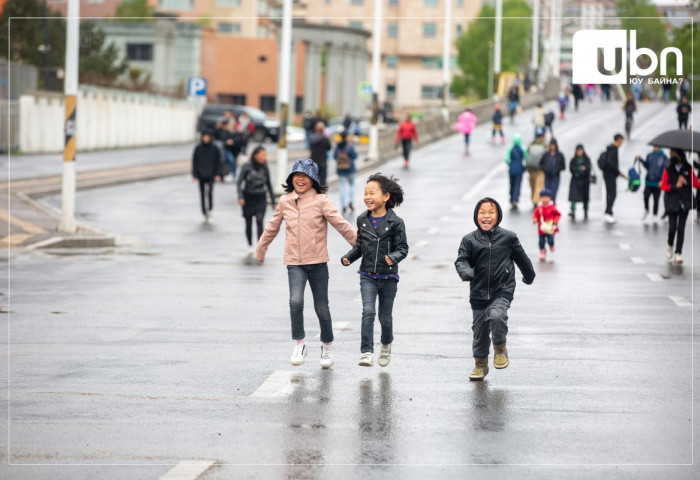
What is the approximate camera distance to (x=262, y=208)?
69.2 feet

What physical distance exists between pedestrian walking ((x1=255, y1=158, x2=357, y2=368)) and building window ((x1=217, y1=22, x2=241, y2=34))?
111 metres

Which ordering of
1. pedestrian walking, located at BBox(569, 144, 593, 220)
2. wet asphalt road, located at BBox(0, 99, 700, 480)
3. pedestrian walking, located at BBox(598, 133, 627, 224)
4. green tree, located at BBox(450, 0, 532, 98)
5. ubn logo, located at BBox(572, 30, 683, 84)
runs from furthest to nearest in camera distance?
green tree, located at BBox(450, 0, 532, 98) < pedestrian walking, located at BBox(598, 133, 627, 224) < pedestrian walking, located at BBox(569, 144, 593, 220) < ubn logo, located at BBox(572, 30, 683, 84) < wet asphalt road, located at BBox(0, 99, 700, 480)

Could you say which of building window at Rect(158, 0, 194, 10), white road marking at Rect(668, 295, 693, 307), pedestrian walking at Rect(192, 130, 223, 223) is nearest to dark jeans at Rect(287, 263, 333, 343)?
white road marking at Rect(668, 295, 693, 307)

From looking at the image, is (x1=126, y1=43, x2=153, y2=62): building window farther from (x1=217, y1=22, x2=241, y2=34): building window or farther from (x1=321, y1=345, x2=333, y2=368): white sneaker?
(x1=321, y1=345, x2=333, y2=368): white sneaker

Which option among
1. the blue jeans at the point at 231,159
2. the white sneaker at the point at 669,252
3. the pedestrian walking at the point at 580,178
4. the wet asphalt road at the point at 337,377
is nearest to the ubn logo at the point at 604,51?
the wet asphalt road at the point at 337,377

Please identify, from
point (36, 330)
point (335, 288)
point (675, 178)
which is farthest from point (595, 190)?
point (36, 330)

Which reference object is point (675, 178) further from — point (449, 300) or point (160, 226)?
point (160, 226)

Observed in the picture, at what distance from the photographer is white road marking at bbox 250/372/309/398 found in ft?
30.9

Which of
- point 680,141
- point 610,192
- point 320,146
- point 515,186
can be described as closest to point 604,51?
point 680,141

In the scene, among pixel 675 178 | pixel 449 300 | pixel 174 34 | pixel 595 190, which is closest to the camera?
pixel 449 300

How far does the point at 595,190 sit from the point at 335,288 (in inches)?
754

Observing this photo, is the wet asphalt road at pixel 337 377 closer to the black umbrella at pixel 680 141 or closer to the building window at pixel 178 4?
the black umbrella at pixel 680 141

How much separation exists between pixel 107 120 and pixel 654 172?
33453 mm

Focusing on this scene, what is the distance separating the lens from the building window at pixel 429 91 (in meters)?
148
